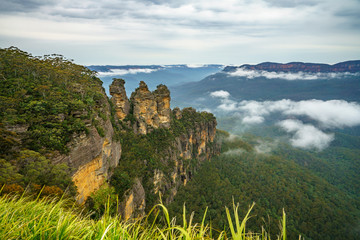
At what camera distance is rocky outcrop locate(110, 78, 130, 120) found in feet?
101

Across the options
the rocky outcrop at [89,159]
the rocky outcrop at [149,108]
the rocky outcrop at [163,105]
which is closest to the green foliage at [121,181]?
the rocky outcrop at [89,159]

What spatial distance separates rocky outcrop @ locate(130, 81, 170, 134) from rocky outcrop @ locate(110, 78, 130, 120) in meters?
2.45

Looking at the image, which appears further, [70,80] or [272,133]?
[272,133]

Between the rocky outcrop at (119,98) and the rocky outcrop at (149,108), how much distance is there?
8.03 feet

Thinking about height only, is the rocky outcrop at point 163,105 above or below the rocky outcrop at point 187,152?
above

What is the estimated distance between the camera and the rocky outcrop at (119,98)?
30.7 metres

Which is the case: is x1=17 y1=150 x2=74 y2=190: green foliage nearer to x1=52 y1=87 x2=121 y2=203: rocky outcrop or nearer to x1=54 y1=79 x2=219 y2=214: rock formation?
x1=52 y1=87 x2=121 y2=203: rocky outcrop

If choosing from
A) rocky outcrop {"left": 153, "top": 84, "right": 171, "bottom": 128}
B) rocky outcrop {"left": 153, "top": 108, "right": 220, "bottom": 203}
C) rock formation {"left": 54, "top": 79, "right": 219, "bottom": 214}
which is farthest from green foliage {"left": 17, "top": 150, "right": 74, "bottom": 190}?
rocky outcrop {"left": 153, "top": 84, "right": 171, "bottom": 128}

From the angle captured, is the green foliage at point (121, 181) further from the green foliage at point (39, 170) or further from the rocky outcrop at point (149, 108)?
the rocky outcrop at point (149, 108)

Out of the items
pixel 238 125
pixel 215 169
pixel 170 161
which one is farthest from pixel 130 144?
pixel 238 125

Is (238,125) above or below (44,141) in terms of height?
below

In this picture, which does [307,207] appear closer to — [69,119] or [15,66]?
[69,119]

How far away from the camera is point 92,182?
637 inches

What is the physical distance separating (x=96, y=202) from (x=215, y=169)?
37.2 meters
